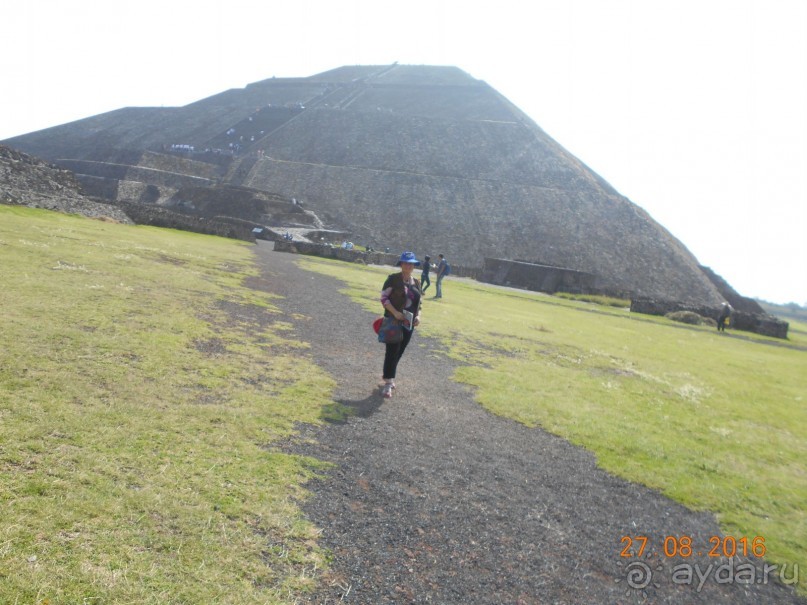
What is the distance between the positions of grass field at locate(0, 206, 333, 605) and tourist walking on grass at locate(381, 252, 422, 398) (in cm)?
86

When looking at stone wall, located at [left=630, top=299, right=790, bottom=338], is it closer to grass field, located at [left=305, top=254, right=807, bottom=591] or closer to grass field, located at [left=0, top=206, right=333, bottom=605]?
grass field, located at [left=305, top=254, right=807, bottom=591]

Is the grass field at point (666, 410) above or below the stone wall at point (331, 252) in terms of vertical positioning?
below

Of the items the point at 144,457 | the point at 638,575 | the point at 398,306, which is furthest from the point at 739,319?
the point at 144,457

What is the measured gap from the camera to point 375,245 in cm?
5284

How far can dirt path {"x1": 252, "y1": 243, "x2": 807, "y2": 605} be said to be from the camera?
380 centimetres

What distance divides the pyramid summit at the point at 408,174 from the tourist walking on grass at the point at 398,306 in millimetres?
42548

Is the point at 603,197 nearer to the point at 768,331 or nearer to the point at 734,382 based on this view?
the point at 768,331

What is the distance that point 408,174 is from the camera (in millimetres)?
65750

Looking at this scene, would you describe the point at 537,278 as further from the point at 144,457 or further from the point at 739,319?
the point at 144,457

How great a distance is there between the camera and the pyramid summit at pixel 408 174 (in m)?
54.7

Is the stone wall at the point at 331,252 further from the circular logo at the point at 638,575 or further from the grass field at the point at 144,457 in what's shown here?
the circular logo at the point at 638,575

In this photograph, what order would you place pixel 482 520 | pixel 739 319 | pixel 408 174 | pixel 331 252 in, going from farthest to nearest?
1. pixel 408 174
2. pixel 739 319
3. pixel 331 252
4. pixel 482 520

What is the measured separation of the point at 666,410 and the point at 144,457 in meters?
8.35

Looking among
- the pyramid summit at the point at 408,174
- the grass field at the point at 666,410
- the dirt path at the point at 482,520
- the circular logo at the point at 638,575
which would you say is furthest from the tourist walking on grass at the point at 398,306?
the pyramid summit at the point at 408,174
